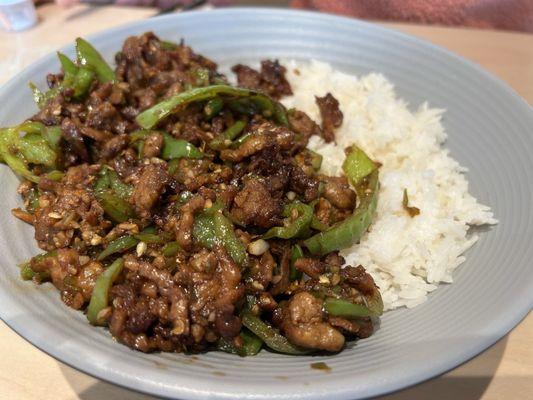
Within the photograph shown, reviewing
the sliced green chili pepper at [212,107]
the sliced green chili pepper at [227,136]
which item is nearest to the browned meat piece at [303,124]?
the sliced green chili pepper at [227,136]

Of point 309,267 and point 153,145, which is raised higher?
point 153,145

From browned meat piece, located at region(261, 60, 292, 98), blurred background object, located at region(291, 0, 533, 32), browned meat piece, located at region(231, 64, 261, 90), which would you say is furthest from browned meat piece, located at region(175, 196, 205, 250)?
blurred background object, located at region(291, 0, 533, 32)

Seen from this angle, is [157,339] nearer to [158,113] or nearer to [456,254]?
[158,113]

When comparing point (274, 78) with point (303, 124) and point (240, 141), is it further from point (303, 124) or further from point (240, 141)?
point (240, 141)

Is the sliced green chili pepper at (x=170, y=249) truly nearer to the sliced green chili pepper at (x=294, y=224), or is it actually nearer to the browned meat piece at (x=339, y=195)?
the sliced green chili pepper at (x=294, y=224)

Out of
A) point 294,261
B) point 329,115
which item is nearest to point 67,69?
point 329,115

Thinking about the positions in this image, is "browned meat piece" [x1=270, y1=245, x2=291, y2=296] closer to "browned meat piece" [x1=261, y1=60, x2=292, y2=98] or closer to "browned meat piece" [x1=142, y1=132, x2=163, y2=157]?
"browned meat piece" [x1=142, y1=132, x2=163, y2=157]

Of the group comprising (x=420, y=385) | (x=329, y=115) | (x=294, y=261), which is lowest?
(x=420, y=385)
